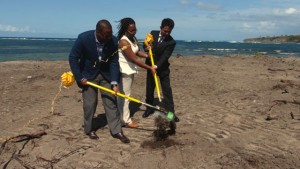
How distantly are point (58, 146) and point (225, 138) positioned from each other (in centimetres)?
253

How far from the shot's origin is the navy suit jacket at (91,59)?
5.69 metres

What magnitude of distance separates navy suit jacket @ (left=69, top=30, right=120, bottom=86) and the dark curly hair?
0.37 meters

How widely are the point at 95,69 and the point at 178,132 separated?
5.58 feet

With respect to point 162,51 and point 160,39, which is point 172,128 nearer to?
point 162,51

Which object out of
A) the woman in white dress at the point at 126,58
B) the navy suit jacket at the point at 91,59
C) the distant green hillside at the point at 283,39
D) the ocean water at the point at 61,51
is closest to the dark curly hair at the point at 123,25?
the woman in white dress at the point at 126,58

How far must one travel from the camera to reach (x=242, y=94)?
9727 millimetres

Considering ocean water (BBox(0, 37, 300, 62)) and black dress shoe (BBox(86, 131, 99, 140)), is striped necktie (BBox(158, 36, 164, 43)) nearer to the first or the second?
black dress shoe (BBox(86, 131, 99, 140))

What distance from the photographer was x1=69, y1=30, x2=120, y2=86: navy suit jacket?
5.69 m

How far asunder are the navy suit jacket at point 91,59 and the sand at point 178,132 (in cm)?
101

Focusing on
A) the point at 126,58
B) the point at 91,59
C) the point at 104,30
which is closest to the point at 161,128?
the point at 126,58

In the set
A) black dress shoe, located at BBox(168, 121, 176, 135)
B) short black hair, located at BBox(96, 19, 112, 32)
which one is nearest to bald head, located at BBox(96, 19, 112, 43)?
short black hair, located at BBox(96, 19, 112, 32)

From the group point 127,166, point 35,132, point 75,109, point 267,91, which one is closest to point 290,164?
point 127,166

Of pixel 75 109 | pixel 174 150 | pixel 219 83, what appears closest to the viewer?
pixel 174 150

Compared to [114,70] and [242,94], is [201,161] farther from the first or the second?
[242,94]
